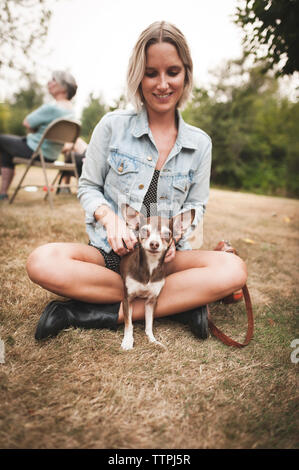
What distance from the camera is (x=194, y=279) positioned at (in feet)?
7.06

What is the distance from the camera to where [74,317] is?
2.00 m

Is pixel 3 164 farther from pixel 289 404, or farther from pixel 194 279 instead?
pixel 289 404

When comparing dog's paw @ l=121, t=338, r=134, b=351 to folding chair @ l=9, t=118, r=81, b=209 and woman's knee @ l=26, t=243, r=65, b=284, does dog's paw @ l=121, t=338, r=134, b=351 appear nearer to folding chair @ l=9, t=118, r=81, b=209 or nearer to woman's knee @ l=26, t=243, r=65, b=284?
woman's knee @ l=26, t=243, r=65, b=284

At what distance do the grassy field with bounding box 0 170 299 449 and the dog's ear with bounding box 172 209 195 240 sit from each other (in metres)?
0.73

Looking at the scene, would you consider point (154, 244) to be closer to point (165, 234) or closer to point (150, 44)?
point (165, 234)

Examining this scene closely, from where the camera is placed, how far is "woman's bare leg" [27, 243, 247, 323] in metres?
1.96

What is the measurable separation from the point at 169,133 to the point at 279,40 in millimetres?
1799

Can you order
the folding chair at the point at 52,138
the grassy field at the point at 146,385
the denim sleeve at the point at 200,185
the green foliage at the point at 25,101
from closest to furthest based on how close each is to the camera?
the grassy field at the point at 146,385 < the denim sleeve at the point at 200,185 < the folding chair at the point at 52,138 < the green foliage at the point at 25,101

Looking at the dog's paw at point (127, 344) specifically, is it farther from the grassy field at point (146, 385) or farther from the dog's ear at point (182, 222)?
the dog's ear at point (182, 222)

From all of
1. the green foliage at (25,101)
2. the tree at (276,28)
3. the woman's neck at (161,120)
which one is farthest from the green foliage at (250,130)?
the woman's neck at (161,120)

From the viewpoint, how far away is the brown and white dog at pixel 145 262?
77.6 inches

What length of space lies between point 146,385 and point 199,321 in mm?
647

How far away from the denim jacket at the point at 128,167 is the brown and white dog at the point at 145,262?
0.26m
